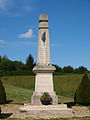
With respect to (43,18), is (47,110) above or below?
below

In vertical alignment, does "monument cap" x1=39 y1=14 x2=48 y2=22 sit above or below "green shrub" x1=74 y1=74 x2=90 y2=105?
above

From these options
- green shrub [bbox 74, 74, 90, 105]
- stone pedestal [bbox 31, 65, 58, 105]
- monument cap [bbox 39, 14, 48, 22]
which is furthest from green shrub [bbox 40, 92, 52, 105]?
monument cap [bbox 39, 14, 48, 22]

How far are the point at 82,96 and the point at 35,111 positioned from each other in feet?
18.6

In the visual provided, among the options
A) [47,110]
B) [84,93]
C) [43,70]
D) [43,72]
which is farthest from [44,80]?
[84,93]

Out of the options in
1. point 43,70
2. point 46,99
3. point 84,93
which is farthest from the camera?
point 84,93

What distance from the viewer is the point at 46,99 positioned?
14.9 m

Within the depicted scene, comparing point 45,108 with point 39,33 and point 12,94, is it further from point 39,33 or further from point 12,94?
point 12,94

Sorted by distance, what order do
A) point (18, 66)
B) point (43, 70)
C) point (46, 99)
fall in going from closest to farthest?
point (46, 99) → point (43, 70) → point (18, 66)

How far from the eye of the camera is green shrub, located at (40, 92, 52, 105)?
14.9 metres

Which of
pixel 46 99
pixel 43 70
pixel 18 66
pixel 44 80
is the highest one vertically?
pixel 18 66

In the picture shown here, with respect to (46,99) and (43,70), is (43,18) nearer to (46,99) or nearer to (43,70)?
(43,70)

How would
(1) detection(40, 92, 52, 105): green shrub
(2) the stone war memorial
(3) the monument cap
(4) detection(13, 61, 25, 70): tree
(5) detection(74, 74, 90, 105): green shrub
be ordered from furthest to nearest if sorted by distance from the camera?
(4) detection(13, 61, 25, 70): tree, (5) detection(74, 74, 90, 105): green shrub, (3) the monument cap, (2) the stone war memorial, (1) detection(40, 92, 52, 105): green shrub

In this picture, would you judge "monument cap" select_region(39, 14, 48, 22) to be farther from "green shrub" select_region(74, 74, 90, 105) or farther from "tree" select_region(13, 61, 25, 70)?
"tree" select_region(13, 61, 25, 70)

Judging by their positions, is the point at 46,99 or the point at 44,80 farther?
the point at 44,80
